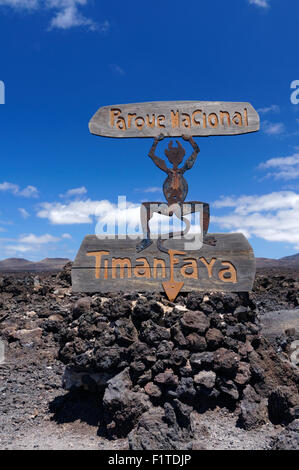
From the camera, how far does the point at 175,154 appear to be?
5.80 metres

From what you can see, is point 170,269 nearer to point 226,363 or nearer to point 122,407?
point 226,363

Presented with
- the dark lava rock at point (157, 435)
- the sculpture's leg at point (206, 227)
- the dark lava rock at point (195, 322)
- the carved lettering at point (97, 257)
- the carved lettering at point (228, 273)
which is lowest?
the dark lava rock at point (157, 435)

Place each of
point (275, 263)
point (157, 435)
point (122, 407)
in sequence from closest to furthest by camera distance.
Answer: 1. point (157, 435)
2. point (122, 407)
3. point (275, 263)

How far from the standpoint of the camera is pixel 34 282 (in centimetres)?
1547

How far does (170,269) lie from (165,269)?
74mm

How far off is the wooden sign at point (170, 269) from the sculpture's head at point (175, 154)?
134 centimetres

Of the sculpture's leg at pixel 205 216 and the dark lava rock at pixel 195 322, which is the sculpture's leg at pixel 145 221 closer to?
the sculpture's leg at pixel 205 216

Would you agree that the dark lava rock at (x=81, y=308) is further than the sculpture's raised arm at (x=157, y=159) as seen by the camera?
No

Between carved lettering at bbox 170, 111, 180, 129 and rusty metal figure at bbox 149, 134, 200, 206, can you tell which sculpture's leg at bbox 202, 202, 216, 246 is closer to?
rusty metal figure at bbox 149, 134, 200, 206

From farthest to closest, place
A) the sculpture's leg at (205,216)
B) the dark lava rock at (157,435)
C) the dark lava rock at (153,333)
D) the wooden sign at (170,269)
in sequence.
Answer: the sculpture's leg at (205,216) → the wooden sign at (170,269) → the dark lava rock at (153,333) → the dark lava rock at (157,435)

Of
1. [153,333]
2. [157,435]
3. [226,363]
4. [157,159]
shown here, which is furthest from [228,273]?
[157,435]

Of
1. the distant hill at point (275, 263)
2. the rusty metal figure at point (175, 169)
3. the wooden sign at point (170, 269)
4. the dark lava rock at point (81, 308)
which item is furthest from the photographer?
the distant hill at point (275, 263)

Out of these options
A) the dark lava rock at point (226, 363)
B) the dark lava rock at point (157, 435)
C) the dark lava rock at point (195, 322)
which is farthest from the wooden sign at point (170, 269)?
the dark lava rock at point (157, 435)

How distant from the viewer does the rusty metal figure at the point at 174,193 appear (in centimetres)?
547
